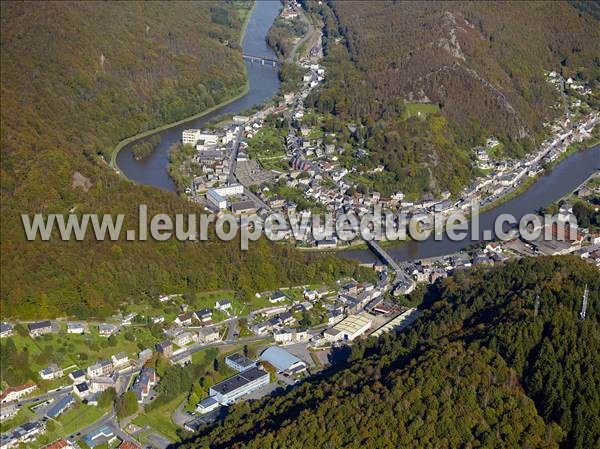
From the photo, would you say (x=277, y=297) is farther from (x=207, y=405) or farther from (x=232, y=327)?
(x=207, y=405)

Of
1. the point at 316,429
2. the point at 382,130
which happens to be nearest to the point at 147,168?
the point at 382,130

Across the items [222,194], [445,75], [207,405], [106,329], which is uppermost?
[445,75]

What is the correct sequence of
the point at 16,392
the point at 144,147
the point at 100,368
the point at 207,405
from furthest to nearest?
the point at 144,147, the point at 100,368, the point at 16,392, the point at 207,405

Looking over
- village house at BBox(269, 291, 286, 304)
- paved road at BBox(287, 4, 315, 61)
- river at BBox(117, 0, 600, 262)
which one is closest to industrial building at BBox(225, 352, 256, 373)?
village house at BBox(269, 291, 286, 304)

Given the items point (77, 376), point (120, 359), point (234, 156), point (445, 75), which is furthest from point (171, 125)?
point (77, 376)

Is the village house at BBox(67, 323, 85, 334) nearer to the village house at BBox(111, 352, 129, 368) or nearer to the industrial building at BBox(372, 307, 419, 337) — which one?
the village house at BBox(111, 352, 129, 368)

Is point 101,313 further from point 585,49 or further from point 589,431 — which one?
point 585,49

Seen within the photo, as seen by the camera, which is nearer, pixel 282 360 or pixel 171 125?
pixel 282 360
